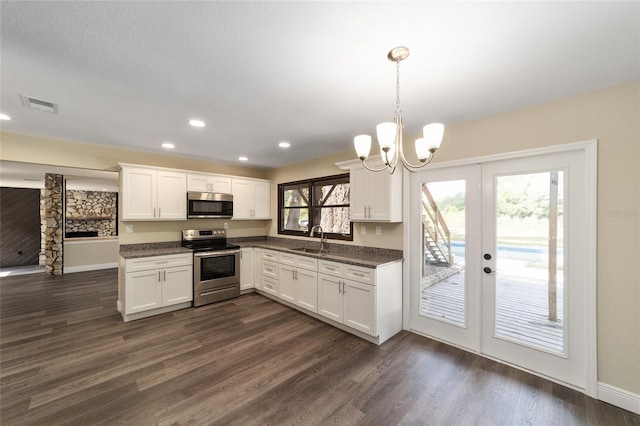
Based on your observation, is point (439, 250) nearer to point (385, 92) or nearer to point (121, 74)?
point (385, 92)

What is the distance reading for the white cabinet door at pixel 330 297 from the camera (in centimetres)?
327

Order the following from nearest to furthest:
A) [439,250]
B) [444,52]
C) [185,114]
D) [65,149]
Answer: [444,52], [185,114], [439,250], [65,149]

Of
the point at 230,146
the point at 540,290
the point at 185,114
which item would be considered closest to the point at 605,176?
the point at 540,290

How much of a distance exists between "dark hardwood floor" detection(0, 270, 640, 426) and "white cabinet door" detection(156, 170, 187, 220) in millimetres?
1665

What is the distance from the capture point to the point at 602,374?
2.05 m

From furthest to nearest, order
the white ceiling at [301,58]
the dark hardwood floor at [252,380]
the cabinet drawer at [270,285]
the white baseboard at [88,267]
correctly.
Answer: the white baseboard at [88,267] < the cabinet drawer at [270,285] < the dark hardwood floor at [252,380] < the white ceiling at [301,58]

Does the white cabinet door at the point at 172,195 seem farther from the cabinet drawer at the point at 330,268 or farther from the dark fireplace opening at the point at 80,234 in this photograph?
the dark fireplace opening at the point at 80,234

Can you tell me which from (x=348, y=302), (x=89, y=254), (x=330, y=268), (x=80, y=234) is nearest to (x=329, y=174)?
(x=330, y=268)

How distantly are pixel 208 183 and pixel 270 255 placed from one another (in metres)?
1.75

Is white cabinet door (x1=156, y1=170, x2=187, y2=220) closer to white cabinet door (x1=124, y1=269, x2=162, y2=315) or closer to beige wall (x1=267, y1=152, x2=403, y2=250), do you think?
white cabinet door (x1=124, y1=269, x2=162, y2=315)

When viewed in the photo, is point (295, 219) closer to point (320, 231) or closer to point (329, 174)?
point (320, 231)

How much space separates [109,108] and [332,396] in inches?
133

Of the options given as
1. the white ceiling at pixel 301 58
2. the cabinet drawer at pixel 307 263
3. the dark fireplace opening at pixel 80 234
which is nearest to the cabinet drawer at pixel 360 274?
the cabinet drawer at pixel 307 263

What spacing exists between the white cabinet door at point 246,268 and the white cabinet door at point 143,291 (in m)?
1.31
